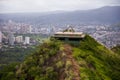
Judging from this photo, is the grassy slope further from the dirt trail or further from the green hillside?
the dirt trail

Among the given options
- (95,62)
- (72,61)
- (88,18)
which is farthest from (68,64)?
(88,18)

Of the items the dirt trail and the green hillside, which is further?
the green hillside

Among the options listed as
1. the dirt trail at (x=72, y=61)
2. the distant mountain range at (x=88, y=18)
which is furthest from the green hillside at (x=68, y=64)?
the distant mountain range at (x=88, y=18)

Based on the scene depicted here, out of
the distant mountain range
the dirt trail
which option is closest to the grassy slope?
the dirt trail

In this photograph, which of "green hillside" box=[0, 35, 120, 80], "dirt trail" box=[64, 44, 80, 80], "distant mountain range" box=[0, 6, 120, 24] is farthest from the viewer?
"distant mountain range" box=[0, 6, 120, 24]

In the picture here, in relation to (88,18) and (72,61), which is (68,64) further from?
(88,18)

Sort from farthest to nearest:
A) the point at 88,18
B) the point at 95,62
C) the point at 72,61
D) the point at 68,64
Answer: the point at 88,18 < the point at 95,62 < the point at 72,61 < the point at 68,64

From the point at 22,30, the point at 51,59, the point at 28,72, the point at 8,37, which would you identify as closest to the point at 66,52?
the point at 51,59

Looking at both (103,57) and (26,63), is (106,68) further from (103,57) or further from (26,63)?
(26,63)
